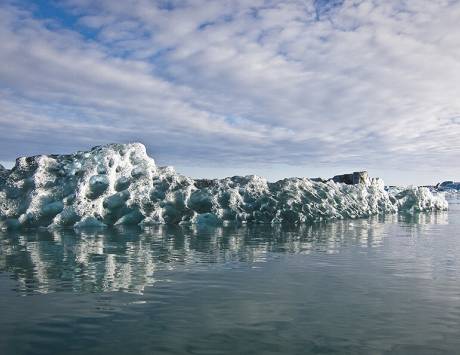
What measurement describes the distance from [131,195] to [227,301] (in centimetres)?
3977

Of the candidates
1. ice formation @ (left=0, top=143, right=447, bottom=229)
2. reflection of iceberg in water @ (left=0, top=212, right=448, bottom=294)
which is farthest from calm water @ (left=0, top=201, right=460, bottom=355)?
ice formation @ (left=0, top=143, right=447, bottom=229)

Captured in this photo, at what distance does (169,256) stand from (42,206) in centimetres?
2760

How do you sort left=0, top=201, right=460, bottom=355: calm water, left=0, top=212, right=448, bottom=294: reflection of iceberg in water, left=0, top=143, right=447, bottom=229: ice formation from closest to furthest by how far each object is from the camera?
1. left=0, top=201, right=460, bottom=355: calm water
2. left=0, top=212, right=448, bottom=294: reflection of iceberg in water
3. left=0, top=143, right=447, bottom=229: ice formation

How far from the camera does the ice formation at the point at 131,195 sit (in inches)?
1998

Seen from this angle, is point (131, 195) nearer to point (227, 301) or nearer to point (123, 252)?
point (123, 252)

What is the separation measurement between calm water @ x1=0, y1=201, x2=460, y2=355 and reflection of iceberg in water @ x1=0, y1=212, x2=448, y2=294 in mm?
133

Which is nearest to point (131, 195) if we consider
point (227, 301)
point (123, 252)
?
point (123, 252)

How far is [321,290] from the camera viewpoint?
62.0 ft

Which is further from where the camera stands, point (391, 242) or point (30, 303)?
point (391, 242)

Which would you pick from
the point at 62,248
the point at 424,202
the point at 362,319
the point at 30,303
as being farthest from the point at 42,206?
the point at 424,202

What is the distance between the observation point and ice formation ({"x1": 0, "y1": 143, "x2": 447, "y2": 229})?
50.8m

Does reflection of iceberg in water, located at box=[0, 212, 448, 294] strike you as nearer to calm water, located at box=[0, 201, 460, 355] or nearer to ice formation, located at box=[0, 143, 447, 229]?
calm water, located at box=[0, 201, 460, 355]

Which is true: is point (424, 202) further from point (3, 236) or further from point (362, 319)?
point (362, 319)

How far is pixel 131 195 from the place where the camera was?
54750 millimetres
